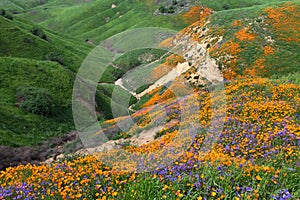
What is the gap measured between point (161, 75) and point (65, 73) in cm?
1310

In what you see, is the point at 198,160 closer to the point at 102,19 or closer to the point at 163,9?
the point at 163,9

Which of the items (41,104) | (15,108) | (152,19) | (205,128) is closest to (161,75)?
(41,104)

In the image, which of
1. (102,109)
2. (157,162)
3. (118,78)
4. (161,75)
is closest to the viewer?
(157,162)

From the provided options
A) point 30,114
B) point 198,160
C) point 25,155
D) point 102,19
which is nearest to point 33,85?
point 30,114

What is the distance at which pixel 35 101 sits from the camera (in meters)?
28.0

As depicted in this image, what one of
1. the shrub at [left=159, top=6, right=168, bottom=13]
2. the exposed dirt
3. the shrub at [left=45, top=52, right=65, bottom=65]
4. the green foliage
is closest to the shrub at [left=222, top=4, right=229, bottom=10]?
the shrub at [left=159, top=6, right=168, bottom=13]

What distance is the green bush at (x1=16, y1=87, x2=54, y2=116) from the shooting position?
27.6 meters

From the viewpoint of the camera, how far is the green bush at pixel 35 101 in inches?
1088

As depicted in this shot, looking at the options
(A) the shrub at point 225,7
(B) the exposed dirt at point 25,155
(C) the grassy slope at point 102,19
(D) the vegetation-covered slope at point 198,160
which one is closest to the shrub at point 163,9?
(C) the grassy slope at point 102,19

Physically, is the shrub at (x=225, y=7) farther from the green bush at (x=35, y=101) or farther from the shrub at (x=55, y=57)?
the green bush at (x=35, y=101)

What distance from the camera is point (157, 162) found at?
27.0 feet

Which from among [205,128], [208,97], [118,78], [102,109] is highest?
[205,128]

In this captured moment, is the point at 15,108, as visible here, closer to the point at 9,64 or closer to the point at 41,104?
the point at 41,104

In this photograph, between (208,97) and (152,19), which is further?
(152,19)
